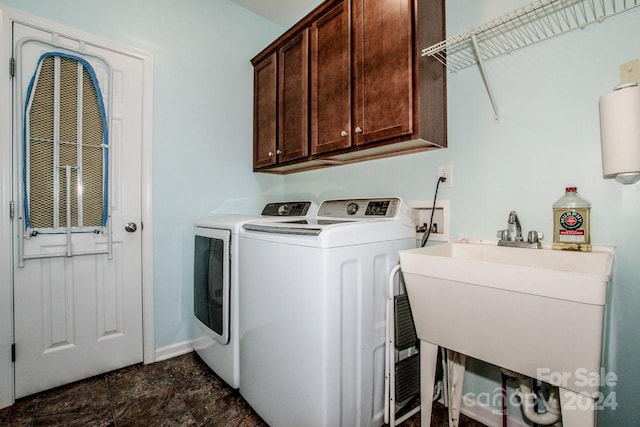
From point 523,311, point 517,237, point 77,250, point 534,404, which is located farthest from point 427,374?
point 77,250

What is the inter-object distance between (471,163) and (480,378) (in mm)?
1108

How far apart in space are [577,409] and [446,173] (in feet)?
3.62

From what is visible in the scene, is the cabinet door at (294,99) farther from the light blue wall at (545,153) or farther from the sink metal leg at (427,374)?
the sink metal leg at (427,374)

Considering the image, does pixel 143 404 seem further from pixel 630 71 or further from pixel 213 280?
pixel 630 71

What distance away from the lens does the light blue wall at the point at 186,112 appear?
6.71 feet

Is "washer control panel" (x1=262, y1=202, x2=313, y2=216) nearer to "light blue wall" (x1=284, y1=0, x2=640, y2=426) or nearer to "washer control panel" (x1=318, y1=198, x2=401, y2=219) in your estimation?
"washer control panel" (x1=318, y1=198, x2=401, y2=219)

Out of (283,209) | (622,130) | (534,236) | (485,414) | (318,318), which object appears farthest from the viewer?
(283,209)

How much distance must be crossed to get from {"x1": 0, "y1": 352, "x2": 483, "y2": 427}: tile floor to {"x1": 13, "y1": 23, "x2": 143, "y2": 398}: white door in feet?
0.43

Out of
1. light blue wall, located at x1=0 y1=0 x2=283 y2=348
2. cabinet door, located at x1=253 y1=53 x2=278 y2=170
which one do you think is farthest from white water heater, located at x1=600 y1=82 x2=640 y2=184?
light blue wall, located at x1=0 y1=0 x2=283 y2=348

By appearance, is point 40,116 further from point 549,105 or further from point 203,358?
point 549,105

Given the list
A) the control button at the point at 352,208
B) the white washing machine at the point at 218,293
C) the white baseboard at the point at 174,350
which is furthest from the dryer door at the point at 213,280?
the control button at the point at 352,208

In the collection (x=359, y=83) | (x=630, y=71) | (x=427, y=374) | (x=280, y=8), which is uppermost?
(x=280, y=8)

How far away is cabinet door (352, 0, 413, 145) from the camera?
1.44m

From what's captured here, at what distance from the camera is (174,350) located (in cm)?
216
